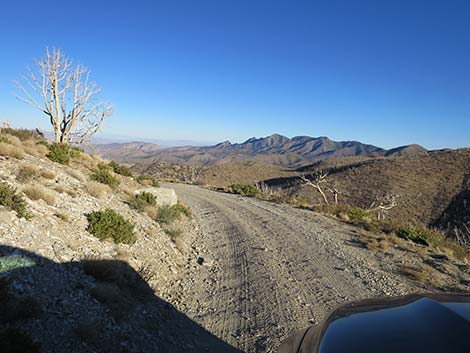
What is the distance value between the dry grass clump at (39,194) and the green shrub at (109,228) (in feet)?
3.36

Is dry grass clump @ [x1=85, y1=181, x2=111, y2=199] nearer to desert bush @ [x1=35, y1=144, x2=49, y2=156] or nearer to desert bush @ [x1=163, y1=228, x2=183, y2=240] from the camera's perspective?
desert bush @ [x1=163, y1=228, x2=183, y2=240]

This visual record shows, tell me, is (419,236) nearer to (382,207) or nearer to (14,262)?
(382,207)

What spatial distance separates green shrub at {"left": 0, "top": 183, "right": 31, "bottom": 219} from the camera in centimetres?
641

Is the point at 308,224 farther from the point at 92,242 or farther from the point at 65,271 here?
the point at 65,271

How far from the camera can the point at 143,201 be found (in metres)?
12.8

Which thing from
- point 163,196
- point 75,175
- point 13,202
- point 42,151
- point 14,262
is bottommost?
point 163,196

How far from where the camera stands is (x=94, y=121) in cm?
2425

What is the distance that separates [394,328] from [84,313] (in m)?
4.43

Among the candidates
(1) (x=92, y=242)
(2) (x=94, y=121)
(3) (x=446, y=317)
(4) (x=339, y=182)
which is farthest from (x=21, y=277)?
(4) (x=339, y=182)

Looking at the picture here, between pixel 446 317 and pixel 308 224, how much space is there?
1277cm

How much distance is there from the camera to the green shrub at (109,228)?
7.87 m

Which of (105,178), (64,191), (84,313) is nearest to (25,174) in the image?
(64,191)

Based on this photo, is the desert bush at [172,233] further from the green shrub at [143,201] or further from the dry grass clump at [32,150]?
the dry grass clump at [32,150]

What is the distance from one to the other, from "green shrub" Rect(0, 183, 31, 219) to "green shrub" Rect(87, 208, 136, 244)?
1624mm
